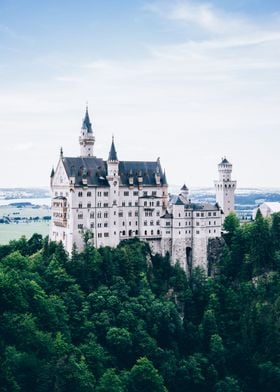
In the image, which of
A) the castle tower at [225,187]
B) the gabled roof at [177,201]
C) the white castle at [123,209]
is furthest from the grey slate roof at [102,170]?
the castle tower at [225,187]

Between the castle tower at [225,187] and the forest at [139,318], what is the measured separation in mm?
5833

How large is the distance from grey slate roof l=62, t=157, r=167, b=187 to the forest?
36.0 feet

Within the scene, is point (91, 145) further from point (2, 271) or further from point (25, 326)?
point (25, 326)

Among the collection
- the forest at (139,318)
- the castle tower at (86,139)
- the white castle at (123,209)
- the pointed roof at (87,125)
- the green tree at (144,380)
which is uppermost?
the pointed roof at (87,125)

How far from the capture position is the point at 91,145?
402 feet

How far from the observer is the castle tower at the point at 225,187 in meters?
131

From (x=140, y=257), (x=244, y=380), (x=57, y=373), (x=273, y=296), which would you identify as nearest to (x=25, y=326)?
(x=57, y=373)

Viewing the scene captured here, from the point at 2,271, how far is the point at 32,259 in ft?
42.8

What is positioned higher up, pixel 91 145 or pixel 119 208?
pixel 91 145

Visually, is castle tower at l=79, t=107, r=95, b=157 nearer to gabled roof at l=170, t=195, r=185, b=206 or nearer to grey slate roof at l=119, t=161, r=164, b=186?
grey slate roof at l=119, t=161, r=164, b=186

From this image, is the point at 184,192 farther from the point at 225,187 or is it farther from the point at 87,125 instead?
the point at 87,125

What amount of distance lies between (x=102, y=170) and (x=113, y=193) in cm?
448

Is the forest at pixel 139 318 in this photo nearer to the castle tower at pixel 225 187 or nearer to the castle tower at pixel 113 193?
the castle tower at pixel 113 193

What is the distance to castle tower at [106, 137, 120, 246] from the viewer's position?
116438 millimetres
